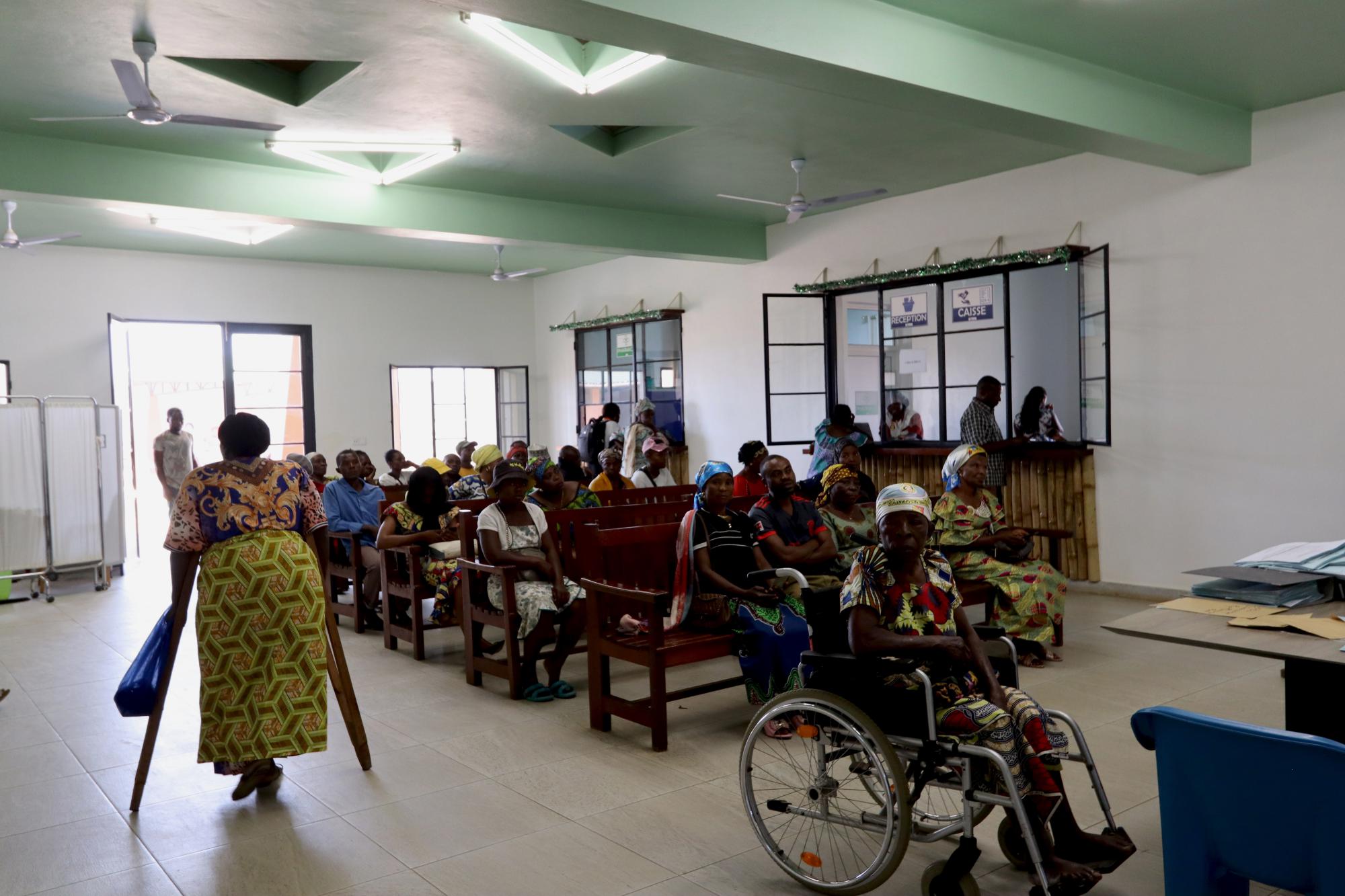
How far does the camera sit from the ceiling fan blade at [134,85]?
14.7 feet

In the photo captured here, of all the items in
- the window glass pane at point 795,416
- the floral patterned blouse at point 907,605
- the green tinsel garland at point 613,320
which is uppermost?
the green tinsel garland at point 613,320

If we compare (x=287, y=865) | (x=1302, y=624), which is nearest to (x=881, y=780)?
(x=1302, y=624)

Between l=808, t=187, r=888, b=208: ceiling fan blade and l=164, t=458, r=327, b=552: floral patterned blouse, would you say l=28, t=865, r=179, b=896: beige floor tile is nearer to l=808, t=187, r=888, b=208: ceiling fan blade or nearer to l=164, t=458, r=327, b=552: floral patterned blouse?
l=164, t=458, r=327, b=552: floral patterned blouse

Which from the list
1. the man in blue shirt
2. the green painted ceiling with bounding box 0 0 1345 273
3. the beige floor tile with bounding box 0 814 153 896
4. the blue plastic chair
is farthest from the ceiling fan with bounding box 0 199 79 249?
the blue plastic chair

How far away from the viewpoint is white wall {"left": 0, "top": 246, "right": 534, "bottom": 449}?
408 inches

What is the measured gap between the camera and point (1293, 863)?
1665mm

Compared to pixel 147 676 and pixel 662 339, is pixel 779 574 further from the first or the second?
pixel 662 339

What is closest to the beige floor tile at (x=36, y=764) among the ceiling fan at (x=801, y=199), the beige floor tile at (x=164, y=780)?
the beige floor tile at (x=164, y=780)

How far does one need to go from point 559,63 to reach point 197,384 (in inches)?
428

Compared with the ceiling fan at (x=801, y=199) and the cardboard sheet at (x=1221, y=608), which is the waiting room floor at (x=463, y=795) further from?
the ceiling fan at (x=801, y=199)

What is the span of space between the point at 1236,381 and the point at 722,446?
5411 millimetres

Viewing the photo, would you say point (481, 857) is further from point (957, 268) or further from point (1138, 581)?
point (957, 268)

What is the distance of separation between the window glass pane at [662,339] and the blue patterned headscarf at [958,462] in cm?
643

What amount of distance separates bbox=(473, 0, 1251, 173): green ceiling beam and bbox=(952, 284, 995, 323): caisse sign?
1.87 metres
